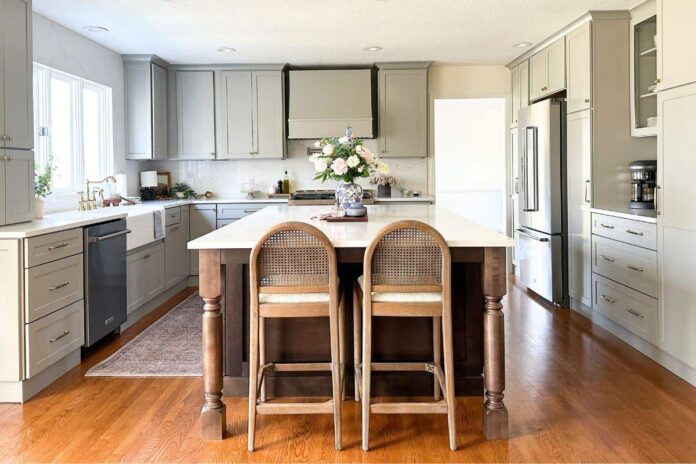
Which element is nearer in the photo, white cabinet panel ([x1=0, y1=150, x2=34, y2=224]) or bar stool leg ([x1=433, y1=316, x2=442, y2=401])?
bar stool leg ([x1=433, y1=316, x2=442, y2=401])

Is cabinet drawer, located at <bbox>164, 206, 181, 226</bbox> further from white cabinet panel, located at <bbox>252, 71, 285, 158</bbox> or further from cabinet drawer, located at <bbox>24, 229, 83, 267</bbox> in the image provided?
cabinet drawer, located at <bbox>24, 229, 83, 267</bbox>

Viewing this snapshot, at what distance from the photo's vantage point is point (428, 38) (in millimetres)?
5445

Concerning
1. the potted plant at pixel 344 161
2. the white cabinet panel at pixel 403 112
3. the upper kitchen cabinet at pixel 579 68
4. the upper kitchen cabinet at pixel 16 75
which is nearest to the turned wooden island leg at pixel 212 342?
the potted plant at pixel 344 161

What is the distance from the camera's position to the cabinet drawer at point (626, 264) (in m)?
3.76

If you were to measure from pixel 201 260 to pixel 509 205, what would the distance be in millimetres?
4865

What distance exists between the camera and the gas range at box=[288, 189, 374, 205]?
6.42 m

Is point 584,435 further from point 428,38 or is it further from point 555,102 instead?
point 428,38

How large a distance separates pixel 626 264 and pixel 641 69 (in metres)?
1.58

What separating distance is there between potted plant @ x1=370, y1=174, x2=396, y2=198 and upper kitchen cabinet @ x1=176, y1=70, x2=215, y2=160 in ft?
6.03

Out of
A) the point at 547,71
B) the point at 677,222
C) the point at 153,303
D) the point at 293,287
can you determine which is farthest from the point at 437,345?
the point at 547,71

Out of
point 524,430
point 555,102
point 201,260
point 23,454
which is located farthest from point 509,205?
point 23,454

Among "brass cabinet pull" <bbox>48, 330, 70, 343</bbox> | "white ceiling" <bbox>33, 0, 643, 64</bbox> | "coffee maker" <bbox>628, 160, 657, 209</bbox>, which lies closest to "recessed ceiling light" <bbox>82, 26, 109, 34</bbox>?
"white ceiling" <bbox>33, 0, 643, 64</bbox>

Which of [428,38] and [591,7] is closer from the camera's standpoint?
[591,7]

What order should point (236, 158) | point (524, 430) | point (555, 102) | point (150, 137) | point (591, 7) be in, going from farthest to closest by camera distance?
1. point (236, 158)
2. point (150, 137)
3. point (555, 102)
4. point (591, 7)
5. point (524, 430)
